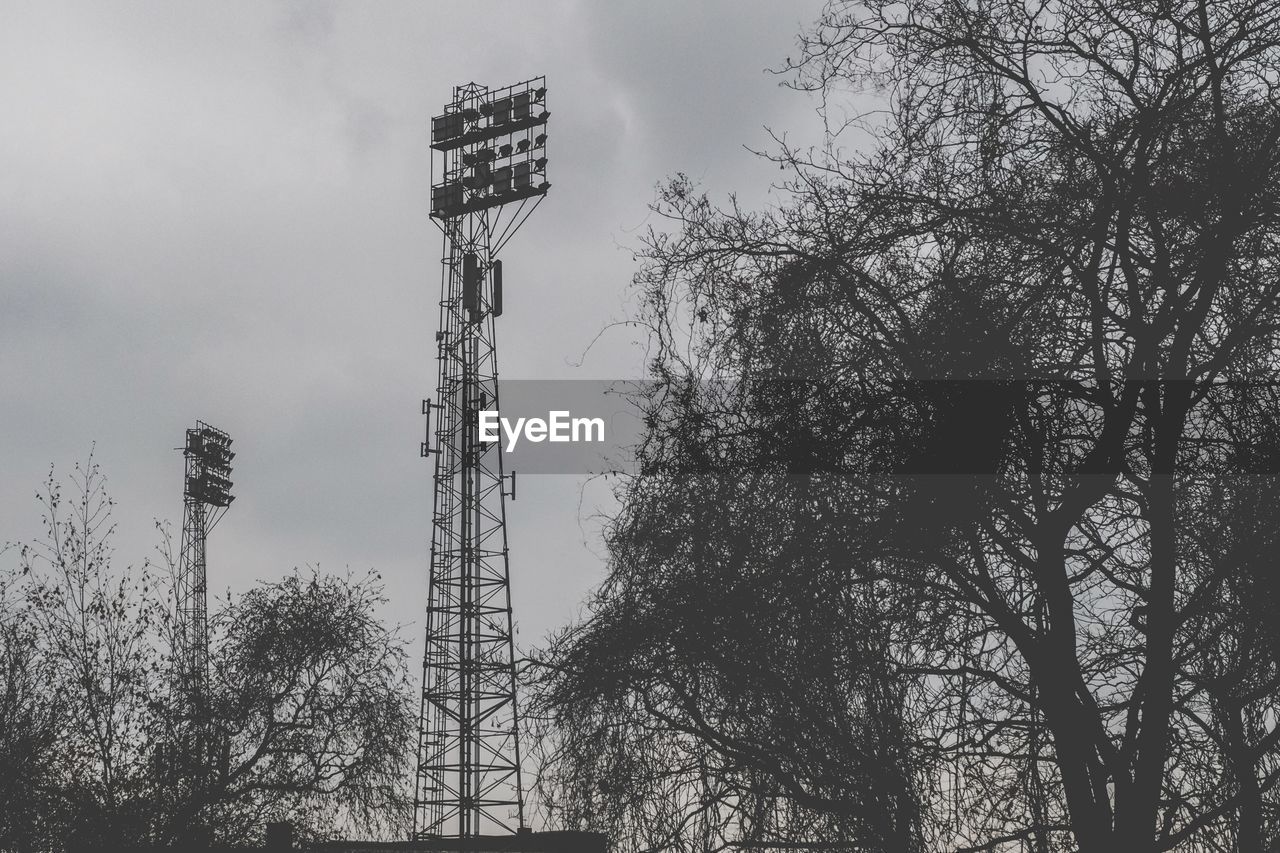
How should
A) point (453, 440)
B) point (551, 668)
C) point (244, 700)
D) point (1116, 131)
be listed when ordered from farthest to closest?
point (453, 440), point (244, 700), point (551, 668), point (1116, 131)

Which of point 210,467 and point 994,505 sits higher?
point 210,467

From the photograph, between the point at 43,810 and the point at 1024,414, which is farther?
the point at 43,810

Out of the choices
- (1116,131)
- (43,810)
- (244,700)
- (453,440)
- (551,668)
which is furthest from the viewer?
(453,440)

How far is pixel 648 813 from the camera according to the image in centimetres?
629

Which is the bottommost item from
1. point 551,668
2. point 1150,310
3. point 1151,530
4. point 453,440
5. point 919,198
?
point 551,668

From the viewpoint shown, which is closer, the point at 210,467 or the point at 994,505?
the point at 994,505

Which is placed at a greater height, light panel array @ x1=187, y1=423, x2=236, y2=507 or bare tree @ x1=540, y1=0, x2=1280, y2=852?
light panel array @ x1=187, y1=423, x2=236, y2=507

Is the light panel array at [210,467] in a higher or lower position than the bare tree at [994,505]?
higher

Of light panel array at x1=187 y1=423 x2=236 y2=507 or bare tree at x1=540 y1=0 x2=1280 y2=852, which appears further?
light panel array at x1=187 y1=423 x2=236 y2=507

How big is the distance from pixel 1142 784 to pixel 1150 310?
2327mm

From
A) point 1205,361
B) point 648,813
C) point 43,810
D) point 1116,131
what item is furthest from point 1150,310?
point 43,810

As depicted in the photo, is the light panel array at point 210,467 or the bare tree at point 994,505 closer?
the bare tree at point 994,505

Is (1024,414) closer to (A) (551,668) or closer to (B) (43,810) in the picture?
(A) (551,668)

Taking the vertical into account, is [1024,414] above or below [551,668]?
above
